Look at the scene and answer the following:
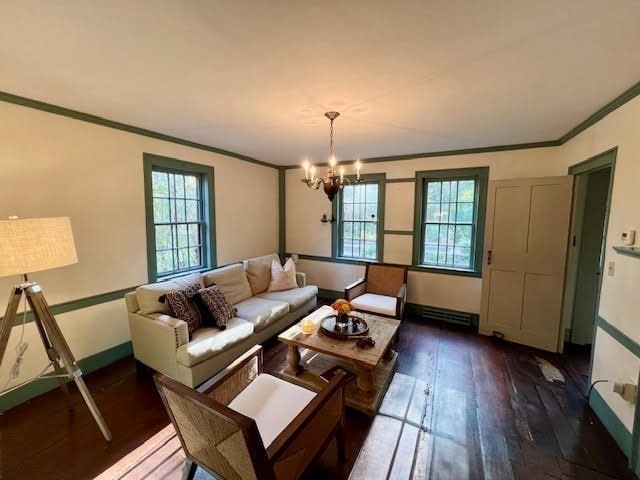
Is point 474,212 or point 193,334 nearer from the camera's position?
point 193,334

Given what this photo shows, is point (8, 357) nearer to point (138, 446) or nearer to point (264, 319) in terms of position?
point (138, 446)

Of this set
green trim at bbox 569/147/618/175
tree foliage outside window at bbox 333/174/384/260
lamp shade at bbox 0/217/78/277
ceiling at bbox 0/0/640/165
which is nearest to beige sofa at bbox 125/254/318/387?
lamp shade at bbox 0/217/78/277

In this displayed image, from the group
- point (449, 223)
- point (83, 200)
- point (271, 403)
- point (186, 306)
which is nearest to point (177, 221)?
point (83, 200)

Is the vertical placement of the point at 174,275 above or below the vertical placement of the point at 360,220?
below

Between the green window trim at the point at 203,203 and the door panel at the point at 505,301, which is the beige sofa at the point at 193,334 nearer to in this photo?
the green window trim at the point at 203,203

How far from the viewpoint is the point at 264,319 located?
293cm

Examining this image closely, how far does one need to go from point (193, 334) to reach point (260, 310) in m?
0.76

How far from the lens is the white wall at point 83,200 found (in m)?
2.12

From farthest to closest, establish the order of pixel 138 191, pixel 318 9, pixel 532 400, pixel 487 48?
1. pixel 138 191
2. pixel 532 400
3. pixel 487 48
4. pixel 318 9

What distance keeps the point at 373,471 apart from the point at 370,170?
372 cm

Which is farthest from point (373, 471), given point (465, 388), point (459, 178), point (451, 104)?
point (459, 178)

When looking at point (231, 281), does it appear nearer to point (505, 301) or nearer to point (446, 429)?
point (446, 429)

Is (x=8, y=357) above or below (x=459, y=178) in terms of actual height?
below

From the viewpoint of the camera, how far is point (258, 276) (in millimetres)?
3721
